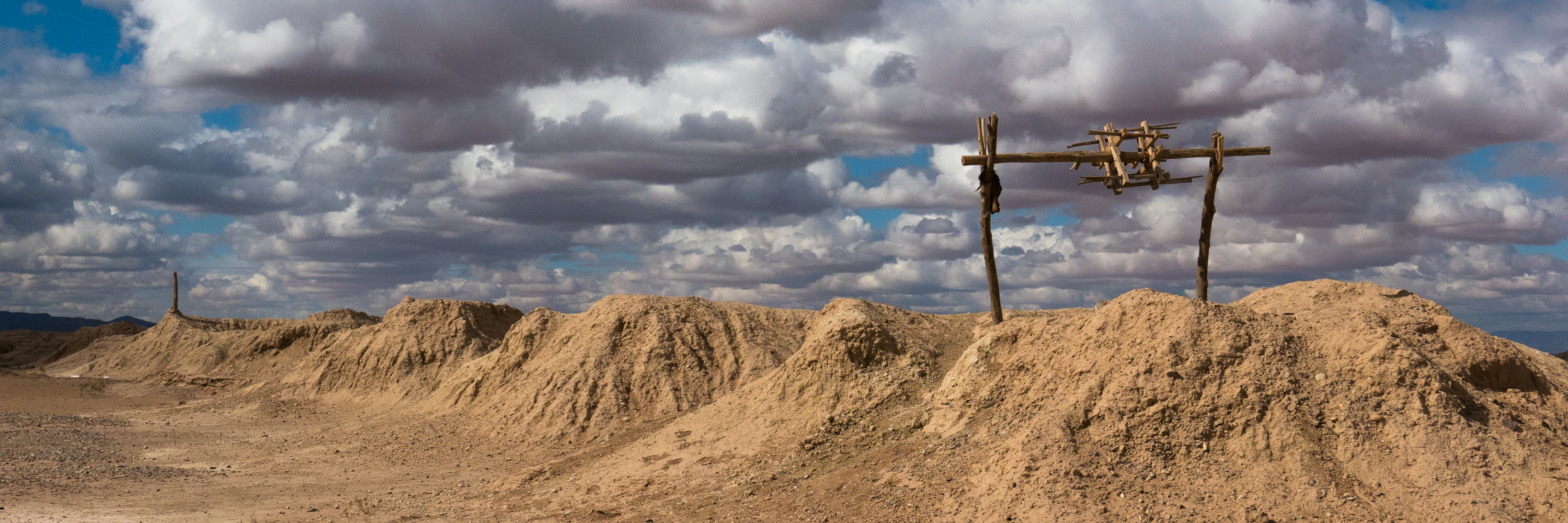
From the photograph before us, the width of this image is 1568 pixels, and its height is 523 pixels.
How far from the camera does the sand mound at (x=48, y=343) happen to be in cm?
5309

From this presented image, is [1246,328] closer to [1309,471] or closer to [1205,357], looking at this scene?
[1205,357]

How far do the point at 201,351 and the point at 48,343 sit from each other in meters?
21.6

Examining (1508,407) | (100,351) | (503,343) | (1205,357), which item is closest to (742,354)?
(503,343)

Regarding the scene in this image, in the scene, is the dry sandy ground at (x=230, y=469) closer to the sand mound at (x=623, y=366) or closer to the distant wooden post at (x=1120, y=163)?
the sand mound at (x=623, y=366)

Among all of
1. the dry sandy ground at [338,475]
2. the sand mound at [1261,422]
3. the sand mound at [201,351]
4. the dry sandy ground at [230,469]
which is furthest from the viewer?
the sand mound at [201,351]

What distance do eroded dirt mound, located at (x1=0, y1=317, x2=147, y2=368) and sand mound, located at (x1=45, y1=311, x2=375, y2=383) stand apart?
2.84 m

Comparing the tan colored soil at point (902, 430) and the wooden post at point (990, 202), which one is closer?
the tan colored soil at point (902, 430)

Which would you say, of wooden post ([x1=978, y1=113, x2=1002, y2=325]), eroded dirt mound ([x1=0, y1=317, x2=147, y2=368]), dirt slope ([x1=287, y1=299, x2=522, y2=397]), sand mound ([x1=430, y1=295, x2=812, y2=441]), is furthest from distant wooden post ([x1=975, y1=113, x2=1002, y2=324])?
eroded dirt mound ([x1=0, y1=317, x2=147, y2=368])

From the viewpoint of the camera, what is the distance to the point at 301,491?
16.1 metres

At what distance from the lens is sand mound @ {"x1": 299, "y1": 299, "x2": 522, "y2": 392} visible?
27984mm

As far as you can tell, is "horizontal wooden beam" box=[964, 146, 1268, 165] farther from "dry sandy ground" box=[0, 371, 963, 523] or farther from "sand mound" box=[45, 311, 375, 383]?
"sand mound" box=[45, 311, 375, 383]

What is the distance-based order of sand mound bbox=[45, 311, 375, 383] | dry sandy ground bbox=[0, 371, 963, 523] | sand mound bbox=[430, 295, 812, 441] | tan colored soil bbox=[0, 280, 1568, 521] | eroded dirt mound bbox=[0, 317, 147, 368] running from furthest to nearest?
eroded dirt mound bbox=[0, 317, 147, 368] < sand mound bbox=[45, 311, 375, 383] < sand mound bbox=[430, 295, 812, 441] < dry sandy ground bbox=[0, 371, 963, 523] < tan colored soil bbox=[0, 280, 1568, 521]

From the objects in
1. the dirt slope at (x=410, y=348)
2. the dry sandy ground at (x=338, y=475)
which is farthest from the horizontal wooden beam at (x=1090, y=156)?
the dirt slope at (x=410, y=348)

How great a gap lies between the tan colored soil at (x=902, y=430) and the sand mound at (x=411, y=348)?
81.6 inches
